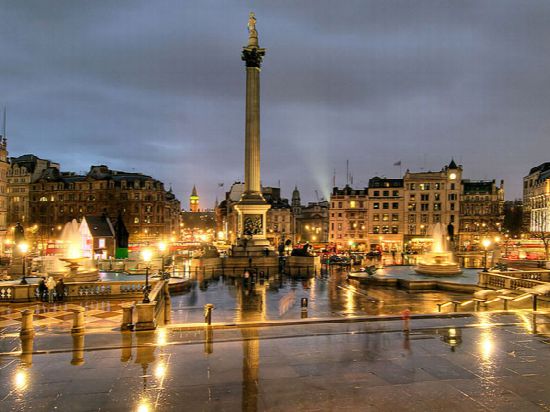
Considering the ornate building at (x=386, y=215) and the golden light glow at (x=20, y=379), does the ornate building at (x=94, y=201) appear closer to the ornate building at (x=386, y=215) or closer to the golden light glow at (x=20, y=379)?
the ornate building at (x=386, y=215)

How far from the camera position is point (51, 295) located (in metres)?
24.0

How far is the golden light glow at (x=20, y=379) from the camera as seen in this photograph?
1062 centimetres

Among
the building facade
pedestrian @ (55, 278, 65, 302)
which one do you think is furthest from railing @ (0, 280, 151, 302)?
the building facade

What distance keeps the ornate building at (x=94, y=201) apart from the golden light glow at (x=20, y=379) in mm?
87368

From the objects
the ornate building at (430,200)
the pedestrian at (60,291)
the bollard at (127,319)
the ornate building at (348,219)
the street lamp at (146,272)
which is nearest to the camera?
the bollard at (127,319)

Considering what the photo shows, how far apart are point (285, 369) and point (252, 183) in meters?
45.1

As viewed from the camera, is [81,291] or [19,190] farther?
[19,190]

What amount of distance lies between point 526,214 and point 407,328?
11511cm

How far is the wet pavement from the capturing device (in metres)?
9.66

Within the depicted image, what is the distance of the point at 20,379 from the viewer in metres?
11.1

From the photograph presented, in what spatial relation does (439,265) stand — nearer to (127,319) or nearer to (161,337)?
(161,337)

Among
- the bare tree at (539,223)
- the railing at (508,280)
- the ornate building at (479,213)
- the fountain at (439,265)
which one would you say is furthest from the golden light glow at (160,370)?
the bare tree at (539,223)

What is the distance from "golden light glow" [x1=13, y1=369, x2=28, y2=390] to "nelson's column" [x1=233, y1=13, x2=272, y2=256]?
4044 cm

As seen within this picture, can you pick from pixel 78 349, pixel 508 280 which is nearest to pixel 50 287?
pixel 78 349
